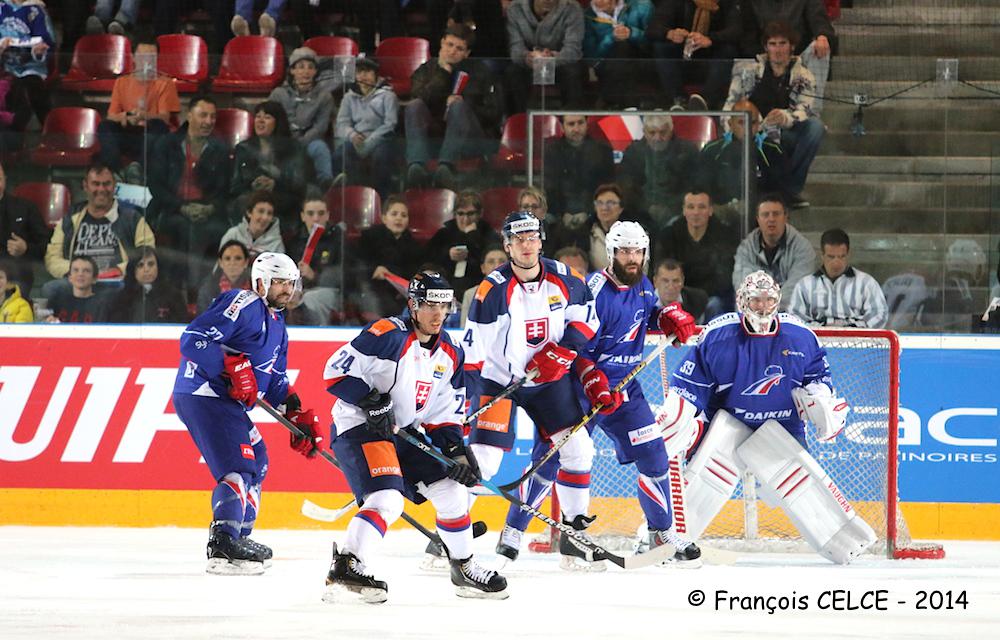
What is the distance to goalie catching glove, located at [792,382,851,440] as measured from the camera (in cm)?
607

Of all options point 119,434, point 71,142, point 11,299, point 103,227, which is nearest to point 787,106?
point 103,227

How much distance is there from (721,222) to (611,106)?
0.72 meters

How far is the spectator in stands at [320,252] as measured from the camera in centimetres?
705

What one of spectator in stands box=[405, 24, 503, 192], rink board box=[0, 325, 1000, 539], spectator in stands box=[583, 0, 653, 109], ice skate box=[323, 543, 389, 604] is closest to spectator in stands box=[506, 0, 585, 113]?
spectator in stands box=[583, 0, 653, 109]

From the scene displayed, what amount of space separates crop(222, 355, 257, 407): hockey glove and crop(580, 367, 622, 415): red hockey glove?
1.22m

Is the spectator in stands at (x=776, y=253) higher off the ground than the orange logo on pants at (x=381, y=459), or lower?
higher

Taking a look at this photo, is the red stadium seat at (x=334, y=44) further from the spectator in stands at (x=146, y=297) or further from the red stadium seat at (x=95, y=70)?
the spectator in stands at (x=146, y=297)

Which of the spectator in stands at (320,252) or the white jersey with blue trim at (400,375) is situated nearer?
the white jersey with blue trim at (400,375)

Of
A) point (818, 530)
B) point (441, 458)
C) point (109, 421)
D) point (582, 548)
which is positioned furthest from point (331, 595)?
point (109, 421)

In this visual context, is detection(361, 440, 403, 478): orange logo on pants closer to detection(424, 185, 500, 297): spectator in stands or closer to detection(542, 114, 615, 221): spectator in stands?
detection(424, 185, 500, 297): spectator in stands

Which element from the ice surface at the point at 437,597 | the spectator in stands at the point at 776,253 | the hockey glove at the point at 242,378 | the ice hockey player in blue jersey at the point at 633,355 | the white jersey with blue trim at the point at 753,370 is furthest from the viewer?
the spectator in stands at the point at 776,253

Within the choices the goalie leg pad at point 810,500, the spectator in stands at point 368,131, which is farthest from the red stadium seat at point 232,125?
the goalie leg pad at point 810,500

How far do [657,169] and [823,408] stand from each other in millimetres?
1438

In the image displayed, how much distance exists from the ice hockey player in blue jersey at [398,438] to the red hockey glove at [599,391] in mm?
816
